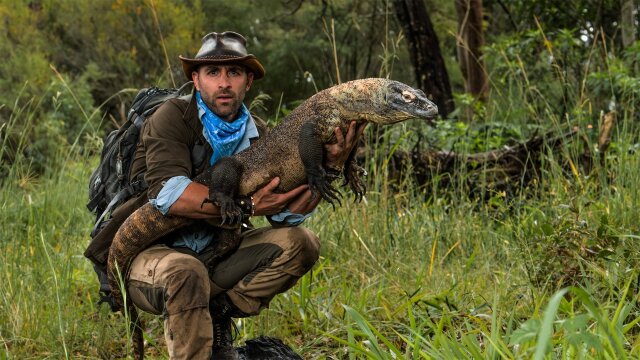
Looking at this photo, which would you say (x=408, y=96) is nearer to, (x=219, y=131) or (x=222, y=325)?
(x=219, y=131)

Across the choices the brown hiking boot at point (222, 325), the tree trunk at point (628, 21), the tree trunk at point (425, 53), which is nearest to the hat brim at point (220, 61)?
the brown hiking boot at point (222, 325)

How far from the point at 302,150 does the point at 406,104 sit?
1.49 feet

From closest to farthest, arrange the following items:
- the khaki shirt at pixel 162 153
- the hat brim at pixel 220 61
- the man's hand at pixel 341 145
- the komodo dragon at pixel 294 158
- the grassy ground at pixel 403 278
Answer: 1. the komodo dragon at pixel 294 158
2. the man's hand at pixel 341 145
3. the khaki shirt at pixel 162 153
4. the hat brim at pixel 220 61
5. the grassy ground at pixel 403 278

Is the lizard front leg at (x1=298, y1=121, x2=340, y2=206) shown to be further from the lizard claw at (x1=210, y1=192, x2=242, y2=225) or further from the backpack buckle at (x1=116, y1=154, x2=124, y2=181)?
the backpack buckle at (x1=116, y1=154, x2=124, y2=181)

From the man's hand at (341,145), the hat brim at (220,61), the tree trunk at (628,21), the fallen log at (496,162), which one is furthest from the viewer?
the tree trunk at (628,21)

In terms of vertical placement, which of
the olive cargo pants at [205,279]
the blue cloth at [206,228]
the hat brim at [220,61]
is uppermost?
the hat brim at [220,61]

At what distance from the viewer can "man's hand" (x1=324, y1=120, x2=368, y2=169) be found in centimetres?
366

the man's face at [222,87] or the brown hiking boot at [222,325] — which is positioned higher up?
the man's face at [222,87]

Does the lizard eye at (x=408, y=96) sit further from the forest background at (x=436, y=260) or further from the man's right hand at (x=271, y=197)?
the forest background at (x=436, y=260)

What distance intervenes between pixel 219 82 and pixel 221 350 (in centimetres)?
122

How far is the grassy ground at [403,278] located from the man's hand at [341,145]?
1.97ft

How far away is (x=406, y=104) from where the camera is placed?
3486 millimetres

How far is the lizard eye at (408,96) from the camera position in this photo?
3475 millimetres

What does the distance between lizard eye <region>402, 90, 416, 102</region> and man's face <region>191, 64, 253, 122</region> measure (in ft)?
2.74
